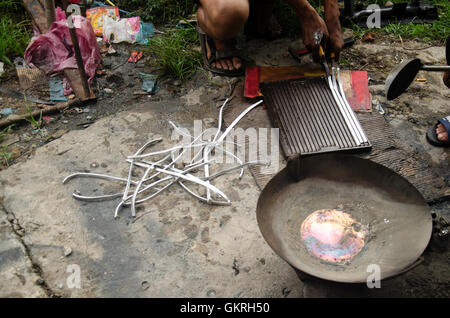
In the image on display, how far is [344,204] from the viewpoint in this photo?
196 centimetres

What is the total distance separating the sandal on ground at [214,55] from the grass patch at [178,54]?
7 centimetres

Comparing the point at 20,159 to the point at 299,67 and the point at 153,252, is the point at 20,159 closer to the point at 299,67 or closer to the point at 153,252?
the point at 153,252

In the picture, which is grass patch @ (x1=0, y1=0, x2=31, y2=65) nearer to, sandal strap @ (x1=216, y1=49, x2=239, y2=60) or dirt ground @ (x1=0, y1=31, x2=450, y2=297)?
dirt ground @ (x1=0, y1=31, x2=450, y2=297)

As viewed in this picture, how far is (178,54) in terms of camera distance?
126 inches

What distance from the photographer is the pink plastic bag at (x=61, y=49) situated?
319 centimetres

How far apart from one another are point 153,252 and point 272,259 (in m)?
0.61

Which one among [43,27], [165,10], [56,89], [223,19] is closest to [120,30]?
[165,10]

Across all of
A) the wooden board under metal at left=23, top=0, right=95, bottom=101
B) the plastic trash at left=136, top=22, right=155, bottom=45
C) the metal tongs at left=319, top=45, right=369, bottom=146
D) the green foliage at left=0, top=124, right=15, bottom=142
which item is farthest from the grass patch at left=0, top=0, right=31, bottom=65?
the metal tongs at left=319, top=45, right=369, bottom=146

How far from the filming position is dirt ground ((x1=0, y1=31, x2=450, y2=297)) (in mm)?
1880

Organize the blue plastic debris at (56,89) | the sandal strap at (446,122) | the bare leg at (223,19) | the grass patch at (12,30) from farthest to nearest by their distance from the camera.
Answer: the grass patch at (12,30)
the blue plastic debris at (56,89)
the bare leg at (223,19)
the sandal strap at (446,122)

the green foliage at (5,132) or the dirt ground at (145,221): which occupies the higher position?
the green foliage at (5,132)

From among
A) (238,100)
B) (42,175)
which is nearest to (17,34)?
(42,175)

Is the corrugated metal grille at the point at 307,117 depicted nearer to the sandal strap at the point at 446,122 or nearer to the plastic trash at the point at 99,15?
the sandal strap at the point at 446,122

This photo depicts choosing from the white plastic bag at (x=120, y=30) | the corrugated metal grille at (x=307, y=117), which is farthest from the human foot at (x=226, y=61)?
the white plastic bag at (x=120, y=30)
